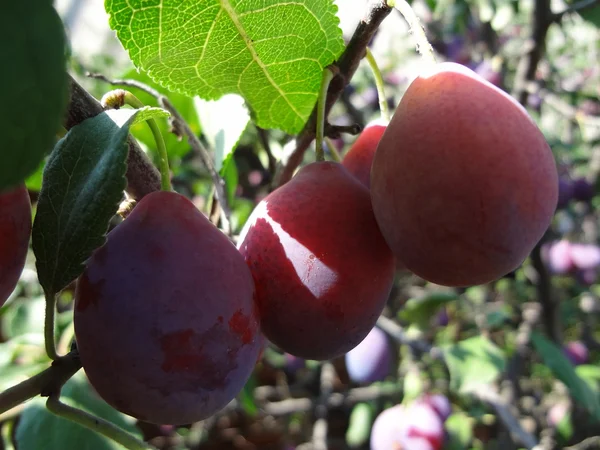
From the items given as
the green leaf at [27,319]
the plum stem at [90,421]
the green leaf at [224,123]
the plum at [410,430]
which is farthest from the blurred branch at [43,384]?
the plum at [410,430]

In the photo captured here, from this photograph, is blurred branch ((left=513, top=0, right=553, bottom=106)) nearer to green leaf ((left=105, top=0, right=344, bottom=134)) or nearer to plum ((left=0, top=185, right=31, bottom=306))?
green leaf ((left=105, top=0, right=344, bottom=134))

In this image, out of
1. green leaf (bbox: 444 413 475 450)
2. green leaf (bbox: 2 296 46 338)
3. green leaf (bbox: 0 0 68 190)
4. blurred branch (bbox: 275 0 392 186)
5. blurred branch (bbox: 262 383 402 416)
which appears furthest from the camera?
blurred branch (bbox: 262 383 402 416)

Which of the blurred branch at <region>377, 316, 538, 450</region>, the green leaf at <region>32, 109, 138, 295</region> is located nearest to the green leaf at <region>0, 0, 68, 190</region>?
the green leaf at <region>32, 109, 138, 295</region>

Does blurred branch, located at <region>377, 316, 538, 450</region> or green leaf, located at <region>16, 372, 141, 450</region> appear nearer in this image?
green leaf, located at <region>16, 372, 141, 450</region>

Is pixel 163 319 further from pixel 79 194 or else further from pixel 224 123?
pixel 224 123

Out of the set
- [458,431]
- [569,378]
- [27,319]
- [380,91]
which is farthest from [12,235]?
[458,431]

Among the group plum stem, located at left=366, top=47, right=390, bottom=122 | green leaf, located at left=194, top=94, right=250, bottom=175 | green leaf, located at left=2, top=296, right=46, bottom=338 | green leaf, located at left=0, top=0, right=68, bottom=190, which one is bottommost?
green leaf, located at left=2, top=296, right=46, bottom=338

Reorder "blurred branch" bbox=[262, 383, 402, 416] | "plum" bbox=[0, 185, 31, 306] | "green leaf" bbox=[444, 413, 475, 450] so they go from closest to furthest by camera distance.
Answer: "plum" bbox=[0, 185, 31, 306], "green leaf" bbox=[444, 413, 475, 450], "blurred branch" bbox=[262, 383, 402, 416]
